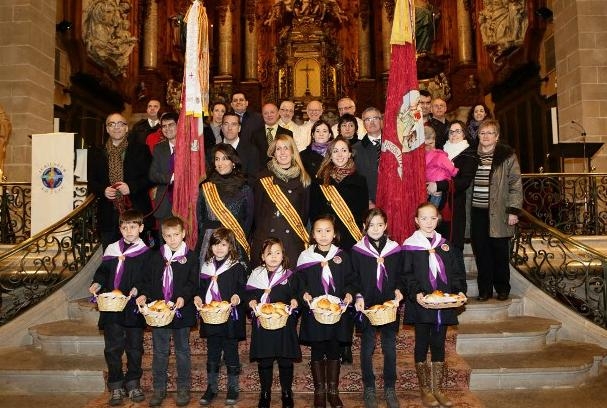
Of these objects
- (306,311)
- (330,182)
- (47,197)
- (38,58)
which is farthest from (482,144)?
(38,58)

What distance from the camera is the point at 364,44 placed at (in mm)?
19000

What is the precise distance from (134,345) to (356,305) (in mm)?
1860

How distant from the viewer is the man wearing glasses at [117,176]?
5988 millimetres

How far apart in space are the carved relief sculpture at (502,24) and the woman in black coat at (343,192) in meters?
9.63

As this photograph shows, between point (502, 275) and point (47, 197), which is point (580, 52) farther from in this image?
point (47, 197)

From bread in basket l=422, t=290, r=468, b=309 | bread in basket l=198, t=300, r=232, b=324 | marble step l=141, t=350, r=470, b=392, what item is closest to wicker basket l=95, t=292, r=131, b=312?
bread in basket l=198, t=300, r=232, b=324

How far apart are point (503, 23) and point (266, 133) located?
9469 millimetres

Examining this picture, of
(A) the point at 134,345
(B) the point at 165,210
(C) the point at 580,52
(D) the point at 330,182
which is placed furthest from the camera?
(C) the point at 580,52

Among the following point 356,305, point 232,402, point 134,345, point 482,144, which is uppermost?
point 482,144

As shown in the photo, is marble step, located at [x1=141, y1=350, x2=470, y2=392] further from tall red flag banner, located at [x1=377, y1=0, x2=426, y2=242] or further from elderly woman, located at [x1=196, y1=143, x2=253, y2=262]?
tall red flag banner, located at [x1=377, y1=0, x2=426, y2=242]

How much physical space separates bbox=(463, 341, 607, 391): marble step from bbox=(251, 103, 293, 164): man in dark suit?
2967 millimetres

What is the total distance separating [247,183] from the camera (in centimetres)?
521

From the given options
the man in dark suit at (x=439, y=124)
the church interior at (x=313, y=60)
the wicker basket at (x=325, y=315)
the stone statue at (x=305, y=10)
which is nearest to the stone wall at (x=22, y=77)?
the church interior at (x=313, y=60)

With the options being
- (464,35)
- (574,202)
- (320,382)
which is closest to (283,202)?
(320,382)
